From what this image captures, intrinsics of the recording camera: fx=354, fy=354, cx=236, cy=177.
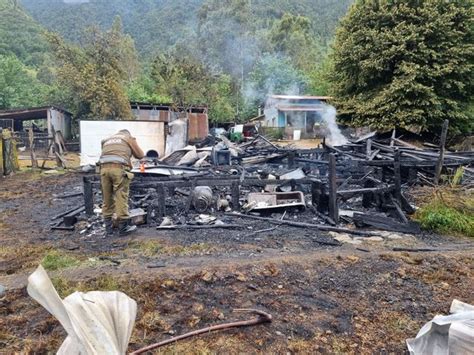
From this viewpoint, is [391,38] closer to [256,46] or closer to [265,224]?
[265,224]

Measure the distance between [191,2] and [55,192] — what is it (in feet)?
301

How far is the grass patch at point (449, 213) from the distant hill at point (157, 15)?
59.5 m

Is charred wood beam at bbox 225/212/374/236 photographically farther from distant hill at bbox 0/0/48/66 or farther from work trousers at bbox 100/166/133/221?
distant hill at bbox 0/0/48/66

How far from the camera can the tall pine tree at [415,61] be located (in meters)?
17.2

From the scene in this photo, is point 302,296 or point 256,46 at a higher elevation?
point 256,46

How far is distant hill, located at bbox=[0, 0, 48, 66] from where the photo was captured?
53.9 metres

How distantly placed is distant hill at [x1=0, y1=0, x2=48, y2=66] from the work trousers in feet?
186

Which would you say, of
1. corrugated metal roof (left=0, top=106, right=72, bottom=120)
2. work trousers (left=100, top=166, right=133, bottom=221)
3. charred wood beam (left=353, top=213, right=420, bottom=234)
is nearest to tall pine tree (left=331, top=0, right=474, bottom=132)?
charred wood beam (left=353, top=213, right=420, bottom=234)

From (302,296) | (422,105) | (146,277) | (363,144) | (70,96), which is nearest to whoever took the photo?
(302,296)

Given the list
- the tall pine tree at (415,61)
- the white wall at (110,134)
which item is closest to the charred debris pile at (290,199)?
the tall pine tree at (415,61)

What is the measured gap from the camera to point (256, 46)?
5241 cm

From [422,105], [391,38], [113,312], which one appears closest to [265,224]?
[113,312]

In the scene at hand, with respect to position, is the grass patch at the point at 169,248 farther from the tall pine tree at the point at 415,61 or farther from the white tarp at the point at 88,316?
the tall pine tree at the point at 415,61

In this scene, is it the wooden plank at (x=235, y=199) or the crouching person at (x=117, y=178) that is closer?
the crouching person at (x=117, y=178)
